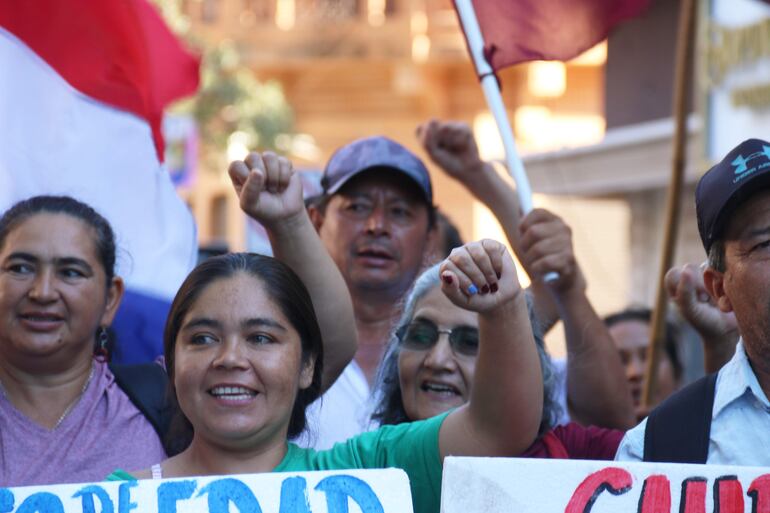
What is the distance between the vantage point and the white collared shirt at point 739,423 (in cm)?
269

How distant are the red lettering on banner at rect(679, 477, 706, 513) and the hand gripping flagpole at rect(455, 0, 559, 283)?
133 cm

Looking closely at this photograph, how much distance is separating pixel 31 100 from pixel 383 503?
2.57 metres

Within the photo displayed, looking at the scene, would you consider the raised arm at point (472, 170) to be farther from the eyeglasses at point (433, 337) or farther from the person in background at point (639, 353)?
the person in background at point (639, 353)

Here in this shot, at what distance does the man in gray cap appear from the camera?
4.05 m

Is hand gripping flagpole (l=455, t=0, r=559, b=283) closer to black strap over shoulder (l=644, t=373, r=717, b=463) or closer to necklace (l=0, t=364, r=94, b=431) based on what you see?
black strap over shoulder (l=644, t=373, r=717, b=463)

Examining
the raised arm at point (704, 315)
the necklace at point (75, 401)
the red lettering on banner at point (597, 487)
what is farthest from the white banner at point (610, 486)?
the necklace at point (75, 401)

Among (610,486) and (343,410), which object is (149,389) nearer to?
(343,410)

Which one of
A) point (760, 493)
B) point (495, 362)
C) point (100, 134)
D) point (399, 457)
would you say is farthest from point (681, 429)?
point (100, 134)

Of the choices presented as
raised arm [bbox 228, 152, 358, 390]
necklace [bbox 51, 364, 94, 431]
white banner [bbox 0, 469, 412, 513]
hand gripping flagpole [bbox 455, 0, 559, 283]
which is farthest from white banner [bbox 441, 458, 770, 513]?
hand gripping flagpole [bbox 455, 0, 559, 283]

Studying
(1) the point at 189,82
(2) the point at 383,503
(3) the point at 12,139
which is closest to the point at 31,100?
(3) the point at 12,139

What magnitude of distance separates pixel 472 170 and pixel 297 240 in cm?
121

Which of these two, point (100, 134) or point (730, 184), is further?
point (100, 134)

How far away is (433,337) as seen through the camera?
3283 mm

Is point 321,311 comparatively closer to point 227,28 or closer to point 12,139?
point 12,139
